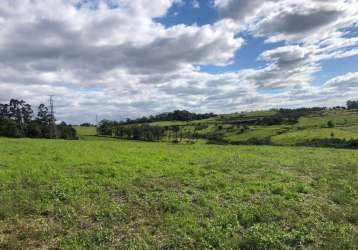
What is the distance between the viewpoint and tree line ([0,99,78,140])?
280 ft

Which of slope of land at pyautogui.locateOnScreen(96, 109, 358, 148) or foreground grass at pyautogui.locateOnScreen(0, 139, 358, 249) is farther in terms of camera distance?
slope of land at pyautogui.locateOnScreen(96, 109, 358, 148)

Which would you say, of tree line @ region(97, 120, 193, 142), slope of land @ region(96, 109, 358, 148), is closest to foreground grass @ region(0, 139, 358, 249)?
slope of land @ region(96, 109, 358, 148)

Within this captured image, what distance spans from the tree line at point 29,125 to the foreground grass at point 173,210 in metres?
79.5

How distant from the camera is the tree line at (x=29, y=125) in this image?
85.5m

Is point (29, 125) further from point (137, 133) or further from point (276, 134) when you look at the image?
point (276, 134)

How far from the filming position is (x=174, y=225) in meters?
8.05

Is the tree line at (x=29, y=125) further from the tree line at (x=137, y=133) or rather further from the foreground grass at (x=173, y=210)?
the foreground grass at (x=173, y=210)

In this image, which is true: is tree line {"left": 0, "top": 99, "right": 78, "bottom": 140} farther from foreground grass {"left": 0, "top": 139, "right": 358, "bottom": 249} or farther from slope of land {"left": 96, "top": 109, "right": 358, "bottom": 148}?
foreground grass {"left": 0, "top": 139, "right": 358, "bottom": 249}

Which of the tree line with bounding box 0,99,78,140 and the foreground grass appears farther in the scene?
the tree line with bounding box 0,99,78,140

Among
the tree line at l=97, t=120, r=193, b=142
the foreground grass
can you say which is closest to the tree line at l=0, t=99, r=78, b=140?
the tree line at l=97, t=120, r=193, b=142

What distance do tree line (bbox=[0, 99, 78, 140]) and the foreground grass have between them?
261 ft

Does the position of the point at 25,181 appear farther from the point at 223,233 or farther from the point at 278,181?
the point at 278,181

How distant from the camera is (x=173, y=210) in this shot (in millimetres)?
9328

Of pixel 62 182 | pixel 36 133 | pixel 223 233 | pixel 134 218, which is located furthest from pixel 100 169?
pixel 36 133
